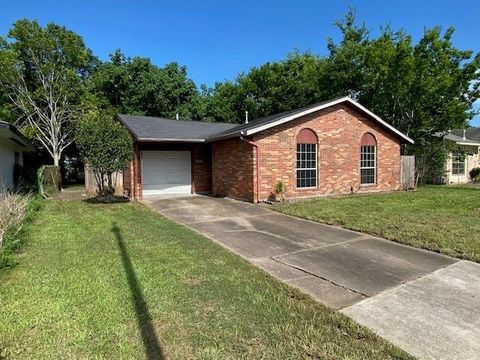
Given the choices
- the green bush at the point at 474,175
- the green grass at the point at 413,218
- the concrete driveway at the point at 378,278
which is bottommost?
the concrete driveway at the point at 378,278

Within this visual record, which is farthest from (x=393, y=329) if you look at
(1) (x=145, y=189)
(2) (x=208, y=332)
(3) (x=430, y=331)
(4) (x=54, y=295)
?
(1) (x=145, y=189)

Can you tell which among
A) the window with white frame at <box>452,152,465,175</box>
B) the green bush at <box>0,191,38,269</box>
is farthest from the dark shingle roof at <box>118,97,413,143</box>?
the window with white frame at <box>452,152,465,175</box>

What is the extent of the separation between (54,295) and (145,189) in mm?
10791

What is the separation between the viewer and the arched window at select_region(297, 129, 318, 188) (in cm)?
1291

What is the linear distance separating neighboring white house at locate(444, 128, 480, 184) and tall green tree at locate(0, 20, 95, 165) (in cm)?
2723

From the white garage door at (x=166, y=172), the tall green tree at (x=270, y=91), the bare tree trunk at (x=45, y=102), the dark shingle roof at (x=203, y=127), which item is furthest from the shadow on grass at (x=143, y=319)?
the tall green tree at (x=270, y=91)

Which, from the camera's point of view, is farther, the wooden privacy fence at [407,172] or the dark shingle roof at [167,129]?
the wooden privacy fence at [407,172]

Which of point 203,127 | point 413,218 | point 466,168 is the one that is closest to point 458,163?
point 466,168

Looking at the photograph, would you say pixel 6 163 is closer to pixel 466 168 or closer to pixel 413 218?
pixel 413 218

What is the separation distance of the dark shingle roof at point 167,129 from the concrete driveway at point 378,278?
248 inches

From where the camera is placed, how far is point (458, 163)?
22.5 metres

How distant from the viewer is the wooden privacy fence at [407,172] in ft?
53.9

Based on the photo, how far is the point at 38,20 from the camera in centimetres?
2436

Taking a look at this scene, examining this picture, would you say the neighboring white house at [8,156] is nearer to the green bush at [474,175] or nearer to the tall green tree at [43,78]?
the tall green tree at [43,78]
